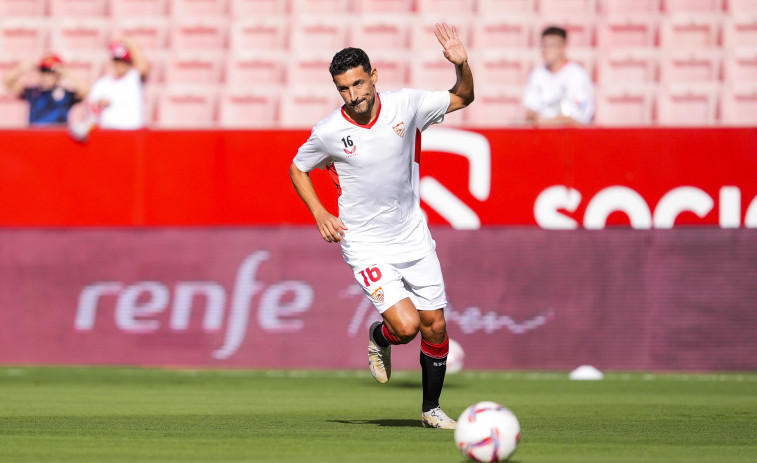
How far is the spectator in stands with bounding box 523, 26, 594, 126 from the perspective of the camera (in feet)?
44.4

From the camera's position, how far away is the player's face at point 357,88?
7.67 meters

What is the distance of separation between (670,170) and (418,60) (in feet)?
15.3

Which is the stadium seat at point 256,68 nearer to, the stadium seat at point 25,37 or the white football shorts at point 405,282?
the stadium seat at point 25,37

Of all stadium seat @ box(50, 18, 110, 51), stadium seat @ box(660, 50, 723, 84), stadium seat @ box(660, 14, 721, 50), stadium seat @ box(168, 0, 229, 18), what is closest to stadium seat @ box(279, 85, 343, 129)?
stadium seat @ box(168, 0, 229, 18)

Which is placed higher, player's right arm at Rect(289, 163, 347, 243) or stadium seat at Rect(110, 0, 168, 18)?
stadium seat at Rect(110, 0, 168, 18)

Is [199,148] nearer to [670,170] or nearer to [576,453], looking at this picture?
[670,170]

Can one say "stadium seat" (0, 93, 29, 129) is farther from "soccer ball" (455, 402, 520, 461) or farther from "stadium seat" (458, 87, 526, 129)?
"soccer ball" (455, 402, 520, 461)

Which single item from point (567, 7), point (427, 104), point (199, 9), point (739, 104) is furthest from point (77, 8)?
point (427, 104)

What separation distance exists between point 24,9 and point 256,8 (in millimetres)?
3292

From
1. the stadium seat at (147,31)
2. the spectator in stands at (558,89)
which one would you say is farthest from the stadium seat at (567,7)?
the stadium seat at (147,31)

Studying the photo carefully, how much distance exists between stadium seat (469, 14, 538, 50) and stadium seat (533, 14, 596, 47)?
0.12 meters

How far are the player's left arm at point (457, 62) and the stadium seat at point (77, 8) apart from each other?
1091 centimetres

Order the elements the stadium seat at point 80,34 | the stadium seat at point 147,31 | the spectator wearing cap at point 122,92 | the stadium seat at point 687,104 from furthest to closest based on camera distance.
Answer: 1. the stadium seat at point 80,34
2. the stadium seat at point 147,31
3. the stadium seat at point 687,104
4. the spectator wearing cap at point 122,92

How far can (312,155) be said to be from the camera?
8.11m
